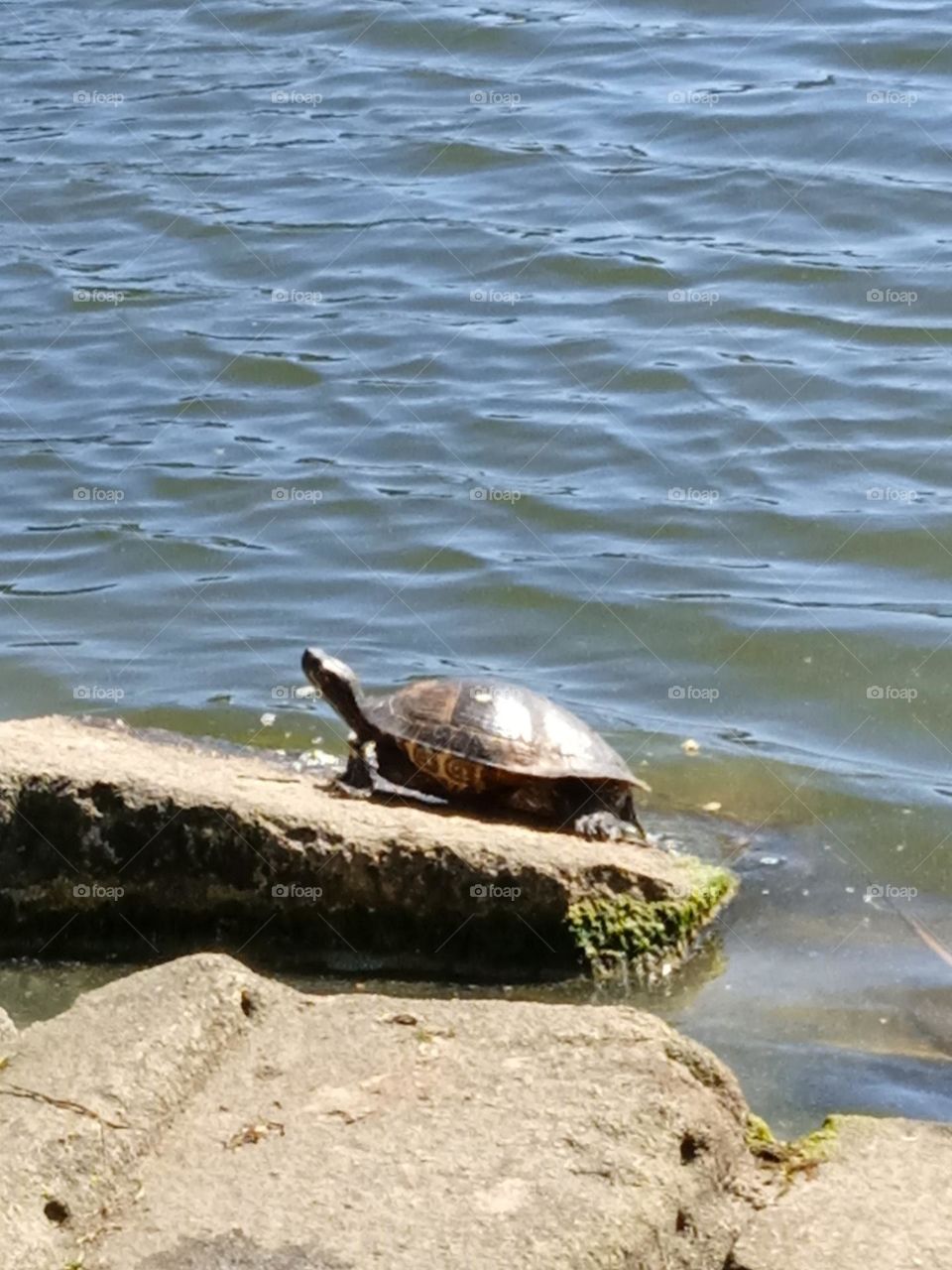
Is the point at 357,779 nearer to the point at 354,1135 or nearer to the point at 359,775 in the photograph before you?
the point at 359,775

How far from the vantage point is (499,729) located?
648 centimetres

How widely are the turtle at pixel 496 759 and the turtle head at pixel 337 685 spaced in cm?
19

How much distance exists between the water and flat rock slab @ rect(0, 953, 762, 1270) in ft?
4.18

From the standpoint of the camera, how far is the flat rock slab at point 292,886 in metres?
5.45

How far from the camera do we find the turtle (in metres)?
6.42

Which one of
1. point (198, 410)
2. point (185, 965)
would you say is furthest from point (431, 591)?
point (185, 965)

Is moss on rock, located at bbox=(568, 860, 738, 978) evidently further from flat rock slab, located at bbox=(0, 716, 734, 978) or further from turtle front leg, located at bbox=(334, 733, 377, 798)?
turtle front leg, located at bbox=(334, 733, 377, 798)

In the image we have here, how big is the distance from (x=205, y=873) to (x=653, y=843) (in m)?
1.59

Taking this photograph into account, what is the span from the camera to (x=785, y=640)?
→ 8.23m

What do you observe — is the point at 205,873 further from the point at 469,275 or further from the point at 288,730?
the point at 469,275

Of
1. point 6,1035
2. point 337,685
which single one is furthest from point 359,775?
point 6,1035

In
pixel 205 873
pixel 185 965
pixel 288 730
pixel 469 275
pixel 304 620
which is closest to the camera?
pixel 185 965

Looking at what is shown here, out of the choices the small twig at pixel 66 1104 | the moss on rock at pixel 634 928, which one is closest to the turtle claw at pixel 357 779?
the moss on rock at pixel 634 928

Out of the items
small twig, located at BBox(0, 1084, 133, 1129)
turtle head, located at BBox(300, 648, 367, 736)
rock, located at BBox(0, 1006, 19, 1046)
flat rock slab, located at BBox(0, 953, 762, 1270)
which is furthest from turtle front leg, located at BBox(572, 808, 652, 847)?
small twig, located at BBox(0, 1084, 133, 1129)
